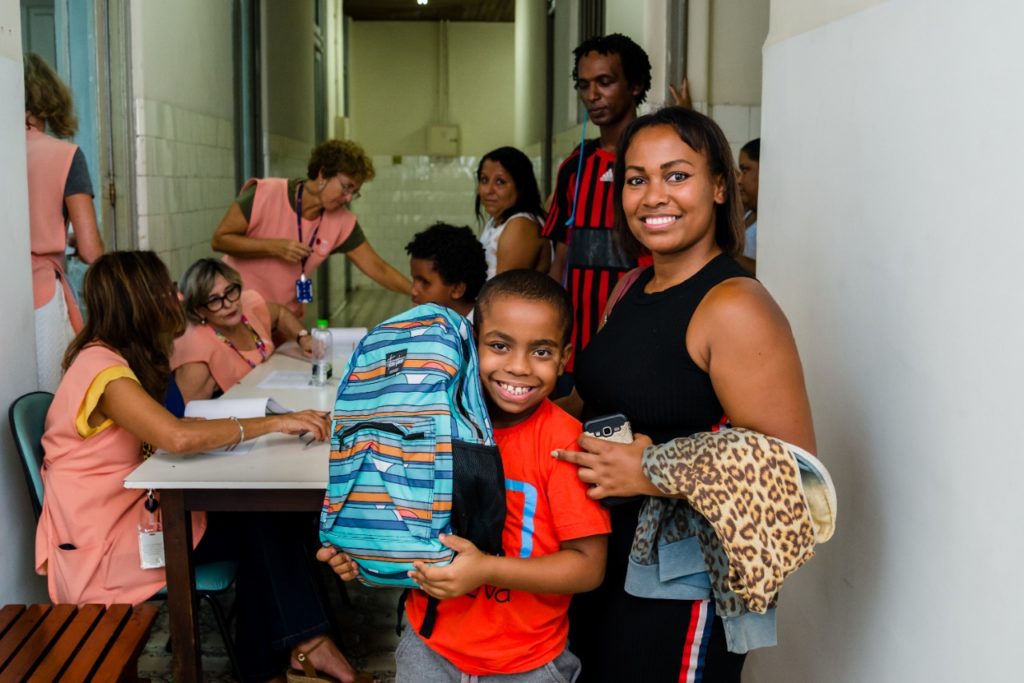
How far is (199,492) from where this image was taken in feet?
8.67

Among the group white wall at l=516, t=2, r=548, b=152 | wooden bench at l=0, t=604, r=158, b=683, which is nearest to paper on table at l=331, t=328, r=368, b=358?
wooden bench at l=0, t=604, r=158, b=683

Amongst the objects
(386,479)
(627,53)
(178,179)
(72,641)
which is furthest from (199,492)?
(178,179)

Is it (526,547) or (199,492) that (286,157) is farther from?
(526,547)

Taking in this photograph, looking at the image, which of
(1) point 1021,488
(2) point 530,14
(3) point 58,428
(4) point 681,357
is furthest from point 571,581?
(2) point 530,14

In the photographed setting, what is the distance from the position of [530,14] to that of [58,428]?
328 inches

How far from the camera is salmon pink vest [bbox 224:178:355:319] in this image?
4.79m

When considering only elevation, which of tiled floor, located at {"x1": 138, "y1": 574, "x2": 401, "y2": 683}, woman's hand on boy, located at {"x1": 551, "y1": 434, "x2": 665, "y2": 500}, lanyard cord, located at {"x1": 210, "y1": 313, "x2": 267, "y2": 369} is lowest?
tiled floor, located at {"x1": 138, "y1": 574, "x2": 401, "y2": 683}

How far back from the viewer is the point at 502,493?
1.63 meters

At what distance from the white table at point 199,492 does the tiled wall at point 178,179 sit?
2.46m

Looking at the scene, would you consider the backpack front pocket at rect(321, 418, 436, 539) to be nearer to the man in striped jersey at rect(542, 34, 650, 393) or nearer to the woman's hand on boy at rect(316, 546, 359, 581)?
the woman's hand on boy at rect(316, 546, 359, 581)

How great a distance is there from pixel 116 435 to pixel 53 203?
3.58 ft

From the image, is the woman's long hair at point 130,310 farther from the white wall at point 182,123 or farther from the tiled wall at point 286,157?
the tiled wall at point 286,157

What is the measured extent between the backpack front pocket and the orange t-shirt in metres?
0.18

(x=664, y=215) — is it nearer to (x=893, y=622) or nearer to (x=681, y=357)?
(x=681, y=357)
